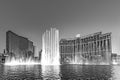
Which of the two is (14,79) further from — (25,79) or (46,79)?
(46,79)

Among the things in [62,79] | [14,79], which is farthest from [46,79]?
[14,79]

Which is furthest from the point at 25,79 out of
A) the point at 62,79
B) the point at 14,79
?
the point at 62,79

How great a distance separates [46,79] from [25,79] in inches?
269

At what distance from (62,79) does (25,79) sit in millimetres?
12134

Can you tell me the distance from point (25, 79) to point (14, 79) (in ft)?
11.5

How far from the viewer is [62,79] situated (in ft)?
198

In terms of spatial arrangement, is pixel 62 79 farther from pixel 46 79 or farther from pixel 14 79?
pixel 14 79

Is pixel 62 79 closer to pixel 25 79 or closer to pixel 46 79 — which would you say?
pixel 46 79

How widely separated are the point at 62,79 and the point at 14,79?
616 inches

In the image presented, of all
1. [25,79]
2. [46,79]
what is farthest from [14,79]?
[46,79]

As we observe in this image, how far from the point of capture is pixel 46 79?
60188mm

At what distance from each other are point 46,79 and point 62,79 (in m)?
5.29

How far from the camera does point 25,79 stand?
5953 centimetres
